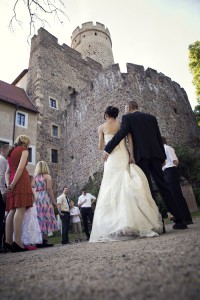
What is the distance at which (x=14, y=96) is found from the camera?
17859 millimetres

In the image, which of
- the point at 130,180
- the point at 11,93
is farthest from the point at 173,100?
the point at 130,180

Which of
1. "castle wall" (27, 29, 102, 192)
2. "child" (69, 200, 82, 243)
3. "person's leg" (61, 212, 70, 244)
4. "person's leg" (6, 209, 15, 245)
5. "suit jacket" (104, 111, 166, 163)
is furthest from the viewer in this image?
"castle wall" (27, 29, 102, 192)

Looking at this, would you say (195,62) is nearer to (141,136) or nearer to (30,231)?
(141,136)

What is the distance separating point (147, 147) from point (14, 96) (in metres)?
17.0

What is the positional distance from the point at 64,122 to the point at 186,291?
1873cm

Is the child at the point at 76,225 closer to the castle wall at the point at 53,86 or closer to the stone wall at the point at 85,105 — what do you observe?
the stone wall at the point at 85,105

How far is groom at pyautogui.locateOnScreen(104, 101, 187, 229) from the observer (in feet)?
10.2

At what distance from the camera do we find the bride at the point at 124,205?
273cm

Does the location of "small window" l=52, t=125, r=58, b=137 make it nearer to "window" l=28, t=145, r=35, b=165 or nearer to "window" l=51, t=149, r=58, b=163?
"window" l=51, t=149, r=58, b=163

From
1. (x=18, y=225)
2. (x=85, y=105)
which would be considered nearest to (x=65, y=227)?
(x=18, y=225)

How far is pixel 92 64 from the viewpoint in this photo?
85.3 feet

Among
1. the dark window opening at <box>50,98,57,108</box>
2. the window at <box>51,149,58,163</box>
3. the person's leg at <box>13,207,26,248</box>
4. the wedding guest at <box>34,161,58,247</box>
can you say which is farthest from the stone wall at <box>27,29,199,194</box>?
the person's leg at <box>13,207,26,248</box>

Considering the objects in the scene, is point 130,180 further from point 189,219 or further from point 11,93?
point 11,93

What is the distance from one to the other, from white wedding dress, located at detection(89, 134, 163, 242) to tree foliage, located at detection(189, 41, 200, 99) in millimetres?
13740
